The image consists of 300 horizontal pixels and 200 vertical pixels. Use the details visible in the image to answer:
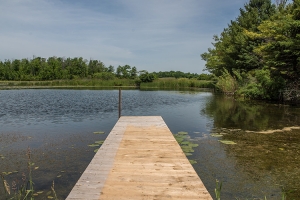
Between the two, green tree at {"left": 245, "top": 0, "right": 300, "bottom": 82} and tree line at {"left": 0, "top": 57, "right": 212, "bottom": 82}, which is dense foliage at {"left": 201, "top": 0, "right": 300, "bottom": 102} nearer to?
green tree at {"left": 245, "top": 0, "right": 300, "bottom": 82}

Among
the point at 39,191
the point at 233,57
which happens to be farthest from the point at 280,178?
the point at 233,57

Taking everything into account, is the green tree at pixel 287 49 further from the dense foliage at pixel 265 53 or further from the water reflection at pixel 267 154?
the water reflection at pixel 267 154

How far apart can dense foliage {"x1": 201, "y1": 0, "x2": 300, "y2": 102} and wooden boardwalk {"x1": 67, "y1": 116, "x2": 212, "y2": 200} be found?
1466cm

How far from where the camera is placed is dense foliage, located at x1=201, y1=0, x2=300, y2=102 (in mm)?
17094

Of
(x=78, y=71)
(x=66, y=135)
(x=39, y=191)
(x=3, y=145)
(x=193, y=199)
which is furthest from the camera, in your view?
(x=78, y=71)

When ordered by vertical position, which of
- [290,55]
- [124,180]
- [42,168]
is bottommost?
[42,168]

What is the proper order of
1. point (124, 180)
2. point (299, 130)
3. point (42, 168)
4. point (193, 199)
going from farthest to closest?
1. point (299, 130)
2. point (42, 168)
3. point (124, 180)
4. point (193, 199)

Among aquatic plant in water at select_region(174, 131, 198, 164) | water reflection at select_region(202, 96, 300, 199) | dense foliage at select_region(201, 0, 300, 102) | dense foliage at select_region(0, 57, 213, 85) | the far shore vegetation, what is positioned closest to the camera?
water reflection at select_region(202, 96, 300, 199)

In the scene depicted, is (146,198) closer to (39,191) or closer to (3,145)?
(39,191)

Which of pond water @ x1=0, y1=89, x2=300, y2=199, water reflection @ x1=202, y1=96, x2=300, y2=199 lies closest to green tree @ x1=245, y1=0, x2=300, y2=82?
pond water @ x1=0, y1=89, x2=300, y2=199

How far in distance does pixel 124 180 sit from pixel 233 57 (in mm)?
31836

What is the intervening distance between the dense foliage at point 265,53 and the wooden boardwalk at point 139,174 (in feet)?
48.1

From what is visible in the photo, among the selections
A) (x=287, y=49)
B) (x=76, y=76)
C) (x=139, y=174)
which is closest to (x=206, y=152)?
(x=139, y=174)

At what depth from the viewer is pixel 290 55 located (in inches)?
659
